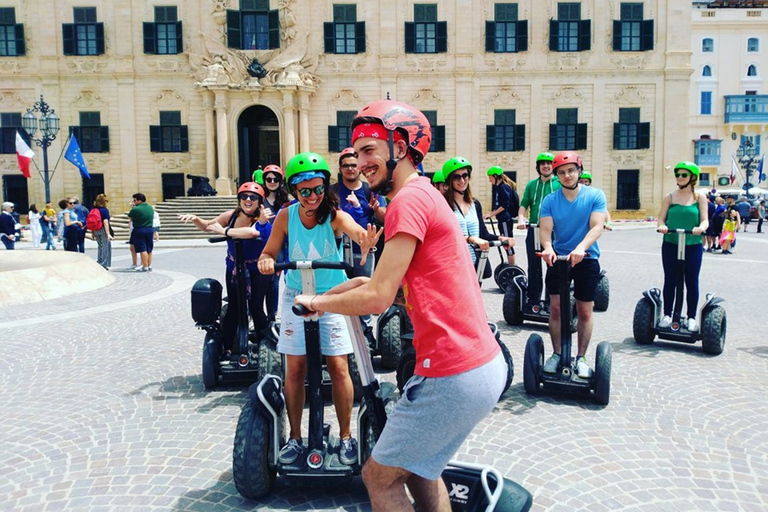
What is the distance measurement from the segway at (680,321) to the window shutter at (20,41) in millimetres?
30122

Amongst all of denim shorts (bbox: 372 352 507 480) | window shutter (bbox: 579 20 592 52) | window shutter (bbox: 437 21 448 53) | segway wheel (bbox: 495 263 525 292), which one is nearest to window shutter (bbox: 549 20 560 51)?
window shutter (bbox: 579 20 592 52)

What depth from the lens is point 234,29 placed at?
92.1 ft

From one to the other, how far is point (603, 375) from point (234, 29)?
88.9 ft

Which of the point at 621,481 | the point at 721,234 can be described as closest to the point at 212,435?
the point at 621,481

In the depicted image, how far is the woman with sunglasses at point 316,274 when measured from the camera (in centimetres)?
352

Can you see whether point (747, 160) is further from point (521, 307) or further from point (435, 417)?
point (435, 417)

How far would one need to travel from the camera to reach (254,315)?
18.3 ft

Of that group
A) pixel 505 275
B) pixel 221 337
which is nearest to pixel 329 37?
pixel 505 275

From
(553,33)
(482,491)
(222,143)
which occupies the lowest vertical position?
(482,491)

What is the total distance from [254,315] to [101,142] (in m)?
26.6

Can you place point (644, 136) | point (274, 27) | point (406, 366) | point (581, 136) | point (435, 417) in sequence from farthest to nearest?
point (644, 136)
point (581, 136)
point (274, 27)
point (406, 366)
point (435, 417)

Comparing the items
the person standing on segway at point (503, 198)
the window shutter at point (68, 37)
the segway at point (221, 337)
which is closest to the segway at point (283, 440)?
the segway at point (221, 337)

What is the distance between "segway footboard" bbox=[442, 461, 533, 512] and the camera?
262 centimetres

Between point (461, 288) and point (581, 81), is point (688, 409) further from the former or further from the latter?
point (581, 81)
